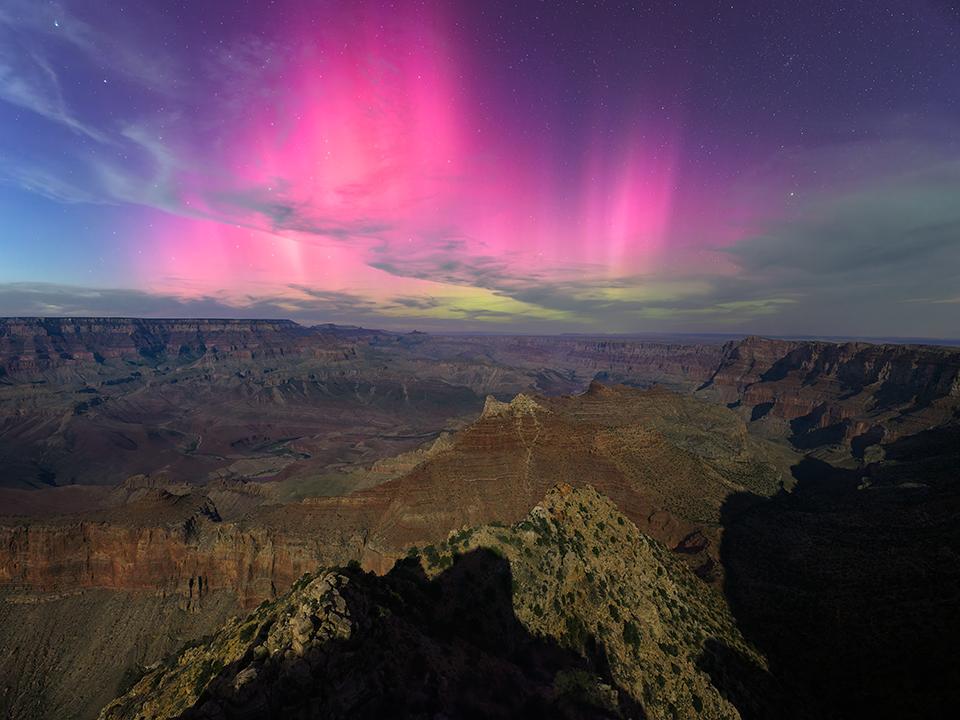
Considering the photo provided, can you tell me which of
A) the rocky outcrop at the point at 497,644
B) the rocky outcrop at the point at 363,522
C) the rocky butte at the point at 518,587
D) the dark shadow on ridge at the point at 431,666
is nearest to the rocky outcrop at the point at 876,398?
the rocky butte at the point at 518,587

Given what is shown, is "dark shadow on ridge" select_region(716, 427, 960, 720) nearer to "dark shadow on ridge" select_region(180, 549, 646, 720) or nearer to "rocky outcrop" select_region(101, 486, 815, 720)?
"rocky outcrop" select_region(101, 486, 815, 720)

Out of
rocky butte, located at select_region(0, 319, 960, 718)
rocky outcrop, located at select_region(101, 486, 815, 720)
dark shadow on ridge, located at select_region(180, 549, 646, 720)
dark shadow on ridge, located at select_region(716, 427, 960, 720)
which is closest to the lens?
dark shadow on ridge, located at select_region(180, 549, 646, 720)

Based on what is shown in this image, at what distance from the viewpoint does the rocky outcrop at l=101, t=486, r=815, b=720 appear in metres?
16.3

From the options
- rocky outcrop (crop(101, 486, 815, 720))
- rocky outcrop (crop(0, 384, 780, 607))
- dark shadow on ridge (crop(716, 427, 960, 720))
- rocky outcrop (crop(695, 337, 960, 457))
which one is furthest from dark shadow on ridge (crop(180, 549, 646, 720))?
rocky outcrop (crop(695, 337, 960, 457))

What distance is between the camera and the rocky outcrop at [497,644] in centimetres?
1630

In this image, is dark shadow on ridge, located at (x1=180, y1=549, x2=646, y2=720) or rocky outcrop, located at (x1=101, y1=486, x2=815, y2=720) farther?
rocky outcrop, located at (x1=101, y1=486, x2=815, y2=720)

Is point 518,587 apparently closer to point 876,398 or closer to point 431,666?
point 431,666

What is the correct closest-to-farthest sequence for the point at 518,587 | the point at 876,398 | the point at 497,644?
1. the point at 497,644
2. the point at 518,587
3. the point at 876,398

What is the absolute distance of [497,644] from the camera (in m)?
24.2

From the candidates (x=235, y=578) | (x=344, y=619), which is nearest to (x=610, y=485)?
(x=344, y=619)

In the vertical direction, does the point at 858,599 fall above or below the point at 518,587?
below

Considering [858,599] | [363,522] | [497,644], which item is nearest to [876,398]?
[858,599]

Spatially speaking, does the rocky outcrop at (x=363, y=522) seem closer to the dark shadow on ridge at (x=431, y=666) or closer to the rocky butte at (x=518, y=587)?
the rocky butte at (x=518, y=587)

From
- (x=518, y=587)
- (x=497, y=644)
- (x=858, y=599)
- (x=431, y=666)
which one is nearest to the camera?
(x=431, y=666)
